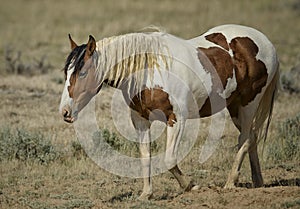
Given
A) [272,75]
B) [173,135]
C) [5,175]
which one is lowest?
[5,175]

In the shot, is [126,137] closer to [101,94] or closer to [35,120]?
[35,120]

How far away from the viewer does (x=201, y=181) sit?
7836 mm

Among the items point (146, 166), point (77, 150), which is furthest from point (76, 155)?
point (146, 166)

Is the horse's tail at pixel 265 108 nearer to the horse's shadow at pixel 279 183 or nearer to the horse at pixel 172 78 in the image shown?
the horse at pixel 172 78

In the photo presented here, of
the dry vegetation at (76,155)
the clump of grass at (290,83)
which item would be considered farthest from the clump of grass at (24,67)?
the clump of grass at (290,83)

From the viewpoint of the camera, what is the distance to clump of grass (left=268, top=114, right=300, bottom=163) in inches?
348

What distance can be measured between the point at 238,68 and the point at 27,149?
3.33m

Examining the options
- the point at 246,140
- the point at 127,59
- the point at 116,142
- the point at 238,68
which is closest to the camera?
the point at 127,59

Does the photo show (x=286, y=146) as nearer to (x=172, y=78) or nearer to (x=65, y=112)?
(x=172, y=78)

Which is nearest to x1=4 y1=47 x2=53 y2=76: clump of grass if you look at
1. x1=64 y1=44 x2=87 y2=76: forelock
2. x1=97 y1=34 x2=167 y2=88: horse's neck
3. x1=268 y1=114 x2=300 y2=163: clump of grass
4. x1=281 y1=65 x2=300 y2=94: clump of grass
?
x1=281 y1=65 x2=300 y2=94: clump of grass

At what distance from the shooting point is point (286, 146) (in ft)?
29.6

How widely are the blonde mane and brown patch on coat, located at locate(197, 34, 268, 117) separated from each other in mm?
614

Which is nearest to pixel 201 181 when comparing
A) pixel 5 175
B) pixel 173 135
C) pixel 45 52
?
pixel 173 135

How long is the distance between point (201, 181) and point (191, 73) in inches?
67.3
